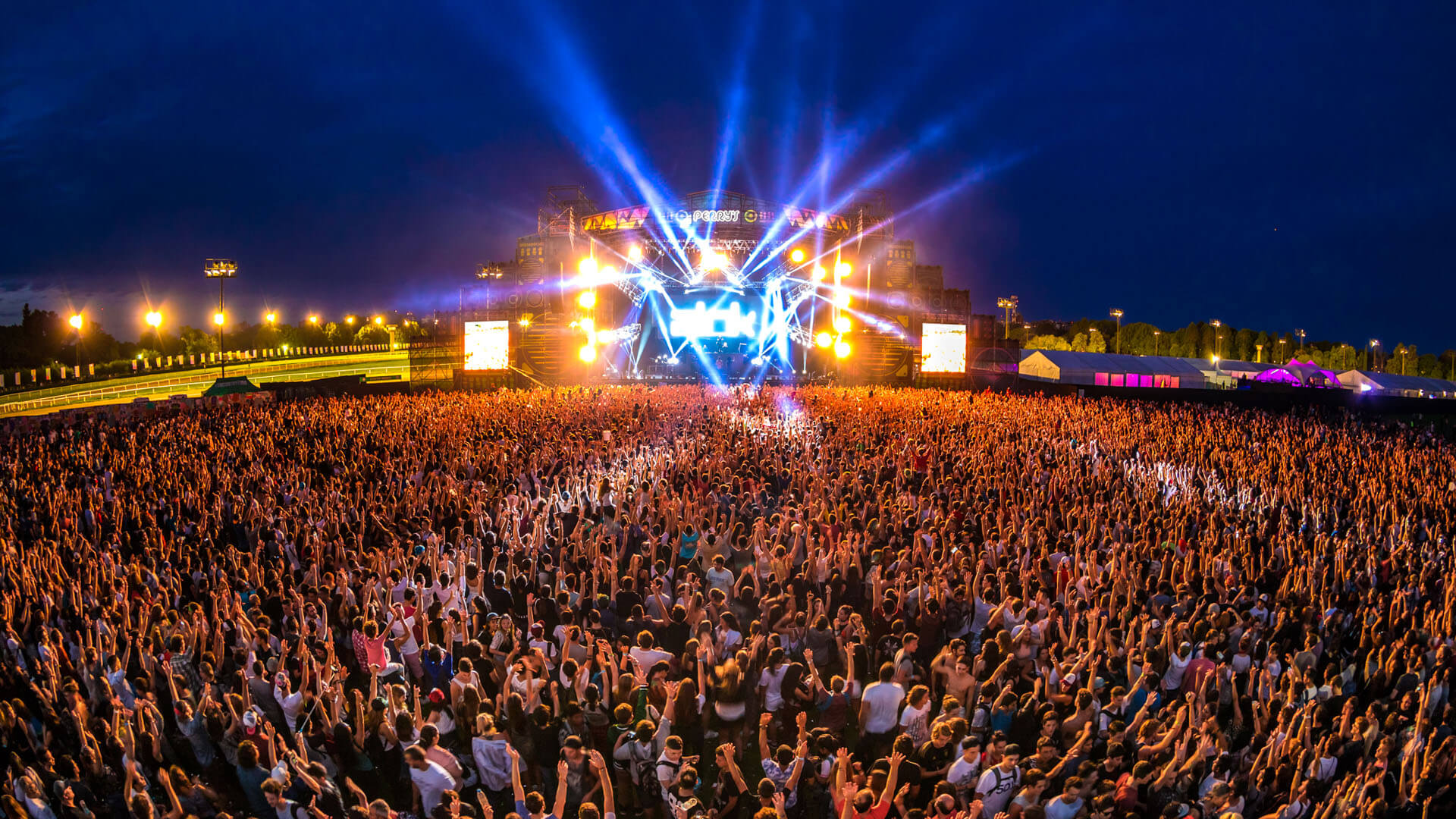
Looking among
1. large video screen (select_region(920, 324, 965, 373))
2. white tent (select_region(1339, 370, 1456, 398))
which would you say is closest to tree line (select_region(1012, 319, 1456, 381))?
white tent (select_region(1339, 370, 1456, 398))

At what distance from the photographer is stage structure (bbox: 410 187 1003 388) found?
3438 cm

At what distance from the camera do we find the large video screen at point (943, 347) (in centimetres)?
4175

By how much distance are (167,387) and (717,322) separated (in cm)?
2828

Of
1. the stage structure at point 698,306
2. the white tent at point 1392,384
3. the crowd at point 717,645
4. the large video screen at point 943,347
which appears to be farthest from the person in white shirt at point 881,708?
the white tent at point 1392,384

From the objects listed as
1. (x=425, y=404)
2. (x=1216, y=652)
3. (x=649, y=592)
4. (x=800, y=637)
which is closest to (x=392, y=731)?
(x=649, y=592)

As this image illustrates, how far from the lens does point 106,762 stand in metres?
4.79

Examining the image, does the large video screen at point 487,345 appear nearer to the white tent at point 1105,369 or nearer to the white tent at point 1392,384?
the white tent at point 1105,369

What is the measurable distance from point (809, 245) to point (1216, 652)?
31946 millimetres

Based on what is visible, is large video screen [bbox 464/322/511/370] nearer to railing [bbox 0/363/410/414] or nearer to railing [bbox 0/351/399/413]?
railing [bbox 0/363/410/414]

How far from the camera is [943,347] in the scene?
41906 mm

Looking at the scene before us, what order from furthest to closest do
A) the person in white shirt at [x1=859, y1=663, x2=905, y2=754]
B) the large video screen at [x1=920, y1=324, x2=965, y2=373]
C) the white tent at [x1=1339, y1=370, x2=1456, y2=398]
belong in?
the white tent at [x1=1339, y1=370, x2=1456, y2=398]
the large video screen at [x1=920, y1=324, x2=965, y2=373]
the person in white shirt at [x1=859, y1=663, x2=905, y2=754]

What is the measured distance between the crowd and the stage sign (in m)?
23.5

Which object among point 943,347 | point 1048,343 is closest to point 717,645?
point 943,347

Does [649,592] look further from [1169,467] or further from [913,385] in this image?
[913,385]
